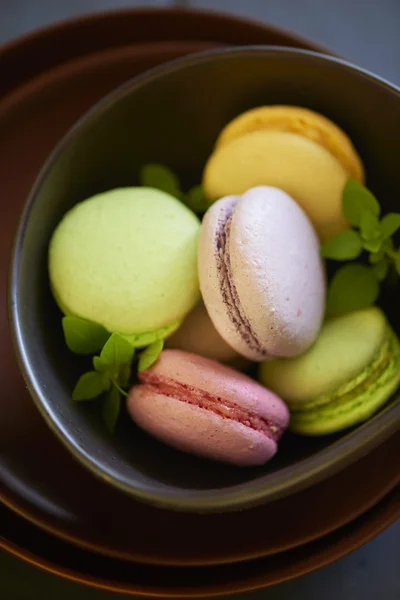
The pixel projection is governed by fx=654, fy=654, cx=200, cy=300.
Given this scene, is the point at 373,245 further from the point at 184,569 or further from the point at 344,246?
the point at 184,569

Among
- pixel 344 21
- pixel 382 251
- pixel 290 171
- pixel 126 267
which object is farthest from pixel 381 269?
pixel 344 21

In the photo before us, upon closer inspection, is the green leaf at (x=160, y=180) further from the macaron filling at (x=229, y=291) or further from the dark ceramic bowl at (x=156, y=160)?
the macaron filling at (x=229, y=291)

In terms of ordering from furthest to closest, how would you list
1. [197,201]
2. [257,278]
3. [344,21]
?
[344,21]
[197,201]
[257,278]

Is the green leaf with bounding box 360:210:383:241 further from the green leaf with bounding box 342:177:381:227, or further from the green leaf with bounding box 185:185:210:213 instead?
the green leaf with bounding box 185:185:210:213

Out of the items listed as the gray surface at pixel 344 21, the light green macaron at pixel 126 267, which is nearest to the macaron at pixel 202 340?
the light green macaron at pixel 126 267

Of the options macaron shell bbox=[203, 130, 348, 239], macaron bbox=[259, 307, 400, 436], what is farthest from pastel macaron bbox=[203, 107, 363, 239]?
macaron bbox=[259, 307, 400, 436]

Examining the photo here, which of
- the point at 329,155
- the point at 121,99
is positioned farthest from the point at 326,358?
the point at 121,99
